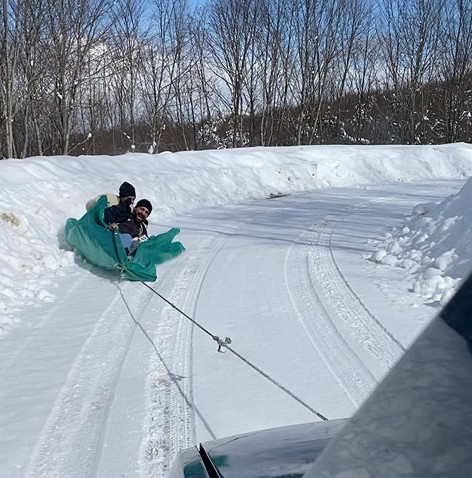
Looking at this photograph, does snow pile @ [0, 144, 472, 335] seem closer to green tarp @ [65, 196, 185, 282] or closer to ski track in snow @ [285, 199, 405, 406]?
green tarp @ [65, 196, 185, 282]

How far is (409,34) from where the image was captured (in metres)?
32.1

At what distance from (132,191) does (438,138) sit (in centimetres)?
2947

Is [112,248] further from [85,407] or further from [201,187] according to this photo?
[201,187]

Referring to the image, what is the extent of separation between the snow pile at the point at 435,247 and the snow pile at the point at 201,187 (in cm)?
2

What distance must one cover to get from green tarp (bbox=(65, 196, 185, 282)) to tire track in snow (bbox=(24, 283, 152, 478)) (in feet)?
4.10

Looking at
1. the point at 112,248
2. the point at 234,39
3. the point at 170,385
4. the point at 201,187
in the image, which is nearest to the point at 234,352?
the point at 170,385

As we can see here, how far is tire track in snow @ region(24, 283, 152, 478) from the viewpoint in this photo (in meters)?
3.18

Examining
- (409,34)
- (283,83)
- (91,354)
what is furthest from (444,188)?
(409,34)

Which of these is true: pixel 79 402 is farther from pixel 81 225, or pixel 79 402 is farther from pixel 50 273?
pixel 81 225

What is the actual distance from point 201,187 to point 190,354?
30.0ft

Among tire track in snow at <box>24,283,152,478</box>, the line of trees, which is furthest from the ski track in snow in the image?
the line of trees

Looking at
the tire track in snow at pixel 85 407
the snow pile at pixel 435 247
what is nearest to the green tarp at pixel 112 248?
the tire track in snow at pixel 85 407

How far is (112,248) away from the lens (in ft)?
23.0

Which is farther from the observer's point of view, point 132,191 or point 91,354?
point 132,191
